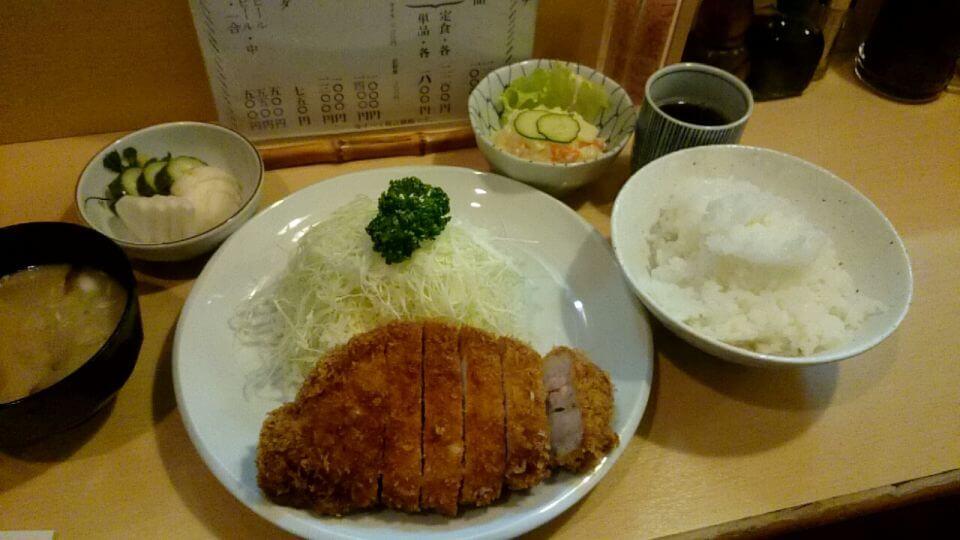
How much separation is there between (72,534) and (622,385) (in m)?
1.24

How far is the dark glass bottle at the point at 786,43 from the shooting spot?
2.25 meters

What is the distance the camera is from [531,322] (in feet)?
5.51

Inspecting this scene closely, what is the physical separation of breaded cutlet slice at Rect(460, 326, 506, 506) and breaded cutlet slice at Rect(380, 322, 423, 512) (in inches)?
3.9

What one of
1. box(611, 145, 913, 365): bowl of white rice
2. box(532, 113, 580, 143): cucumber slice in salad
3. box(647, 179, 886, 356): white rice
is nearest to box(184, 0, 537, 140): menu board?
box(532, 113, 580, 143): cucumber slice in salad

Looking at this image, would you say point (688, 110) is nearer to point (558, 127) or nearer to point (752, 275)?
point (558, 127)

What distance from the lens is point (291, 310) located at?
164 centimetres

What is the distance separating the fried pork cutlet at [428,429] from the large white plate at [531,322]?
0.14 ft

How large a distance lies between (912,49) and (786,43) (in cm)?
55

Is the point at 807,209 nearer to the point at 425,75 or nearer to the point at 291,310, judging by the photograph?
the point at 425,75

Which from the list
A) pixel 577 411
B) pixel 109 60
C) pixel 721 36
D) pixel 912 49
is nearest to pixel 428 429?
pixel 577 411

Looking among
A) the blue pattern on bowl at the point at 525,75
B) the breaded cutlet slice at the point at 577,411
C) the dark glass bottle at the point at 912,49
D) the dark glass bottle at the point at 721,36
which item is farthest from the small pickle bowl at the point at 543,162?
the dark glass bottle at the point at 912,49

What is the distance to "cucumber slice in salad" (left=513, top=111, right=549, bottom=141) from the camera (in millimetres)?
1921

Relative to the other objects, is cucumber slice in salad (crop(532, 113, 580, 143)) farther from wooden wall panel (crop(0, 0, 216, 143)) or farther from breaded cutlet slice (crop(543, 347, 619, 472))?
wooden wall panel (crop(0, 0, 216, 143))

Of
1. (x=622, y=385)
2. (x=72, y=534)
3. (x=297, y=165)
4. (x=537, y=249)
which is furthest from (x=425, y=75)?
(x=72, y=534)
